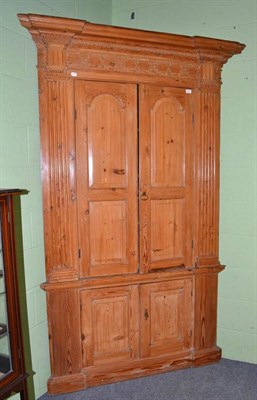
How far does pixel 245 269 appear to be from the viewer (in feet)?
8.98

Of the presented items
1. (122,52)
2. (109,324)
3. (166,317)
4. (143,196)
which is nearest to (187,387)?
(166,317)

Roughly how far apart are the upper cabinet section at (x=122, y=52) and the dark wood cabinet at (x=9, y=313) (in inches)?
42.5

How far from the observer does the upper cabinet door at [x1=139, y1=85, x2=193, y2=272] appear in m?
2.42

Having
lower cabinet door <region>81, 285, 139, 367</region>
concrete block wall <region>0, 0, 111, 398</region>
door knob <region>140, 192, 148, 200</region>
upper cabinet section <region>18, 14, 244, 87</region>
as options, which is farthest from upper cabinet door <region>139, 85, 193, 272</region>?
concrete block wall <region>0, 0, 111, 398</region>

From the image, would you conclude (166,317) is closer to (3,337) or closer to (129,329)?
(129,329)

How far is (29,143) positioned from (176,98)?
44.6 inches

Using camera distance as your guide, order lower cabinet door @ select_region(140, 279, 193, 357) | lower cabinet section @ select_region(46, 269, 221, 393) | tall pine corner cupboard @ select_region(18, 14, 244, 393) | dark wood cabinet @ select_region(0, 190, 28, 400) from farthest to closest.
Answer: lower cabinet door @ select_region(140, 279, 193, 357) < lower cabinet section @ select_region(46, 269, 221, 393) < tall pine corner cupboard @ select_region(18, 14, 244, 393) < dark wood cabinet @ select_region(0, 190, 28, 400)

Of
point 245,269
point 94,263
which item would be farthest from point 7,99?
point 245,269

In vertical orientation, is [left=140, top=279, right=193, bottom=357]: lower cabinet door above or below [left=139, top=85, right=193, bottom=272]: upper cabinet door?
below

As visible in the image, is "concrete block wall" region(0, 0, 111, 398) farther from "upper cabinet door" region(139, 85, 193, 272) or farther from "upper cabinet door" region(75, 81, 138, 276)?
"upper cabinet door" region(139, 85, 193, 272)

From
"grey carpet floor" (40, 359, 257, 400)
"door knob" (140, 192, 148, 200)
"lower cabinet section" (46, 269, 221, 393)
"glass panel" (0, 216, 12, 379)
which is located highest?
"door knob" (140, 192, 148, 200)

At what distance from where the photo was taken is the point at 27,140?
2.20m

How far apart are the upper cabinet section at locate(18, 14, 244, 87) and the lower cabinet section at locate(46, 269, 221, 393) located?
59.5 inches

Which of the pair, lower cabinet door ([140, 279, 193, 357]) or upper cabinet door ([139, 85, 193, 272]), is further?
lower cabinet door ([140, 279, 193, 357])
